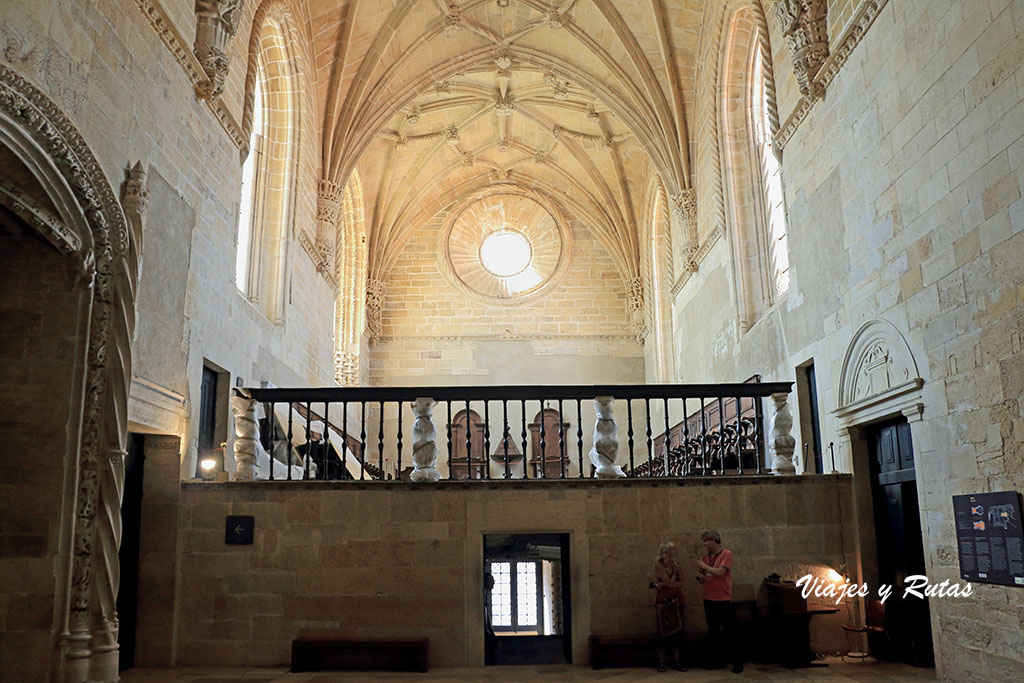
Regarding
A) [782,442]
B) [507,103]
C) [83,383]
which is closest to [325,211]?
[507,103]

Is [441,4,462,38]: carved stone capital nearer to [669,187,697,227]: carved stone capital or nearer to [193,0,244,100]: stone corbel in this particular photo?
[669,187,697,227]: carved stone capital

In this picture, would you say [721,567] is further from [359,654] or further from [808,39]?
[808,39]

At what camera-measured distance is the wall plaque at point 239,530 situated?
7.20 m

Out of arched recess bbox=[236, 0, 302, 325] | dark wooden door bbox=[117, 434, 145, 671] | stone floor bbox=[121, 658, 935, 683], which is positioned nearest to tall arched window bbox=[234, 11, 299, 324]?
arched recess bbox=[236, 0, 302, 325]

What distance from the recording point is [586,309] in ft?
68.2

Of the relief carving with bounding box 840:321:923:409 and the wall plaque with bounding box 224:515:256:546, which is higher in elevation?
the relief carving with bounding box 840:321:923:409

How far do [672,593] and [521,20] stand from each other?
1185cm

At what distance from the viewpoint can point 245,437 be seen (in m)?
7.63

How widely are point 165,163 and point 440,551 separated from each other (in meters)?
4.46

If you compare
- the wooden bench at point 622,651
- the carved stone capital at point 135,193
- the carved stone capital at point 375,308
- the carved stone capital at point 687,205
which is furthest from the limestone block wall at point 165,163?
the carved stone capital at point 375,308

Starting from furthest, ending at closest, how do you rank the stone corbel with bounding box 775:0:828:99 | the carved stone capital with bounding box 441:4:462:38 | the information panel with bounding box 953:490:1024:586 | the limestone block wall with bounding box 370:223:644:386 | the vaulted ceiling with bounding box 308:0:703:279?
the limestone block wall with bounding box 370:223:644:386 < the carved stone capital with bounding box 441:4:462:38 < the vaulted ceiling with bounding box 308:0:703:279 < the stone corbel with bounding box 775:0:828:99 < the information panel with bounding box 953:490:1024:586

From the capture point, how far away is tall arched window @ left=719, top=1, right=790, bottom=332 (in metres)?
11.5

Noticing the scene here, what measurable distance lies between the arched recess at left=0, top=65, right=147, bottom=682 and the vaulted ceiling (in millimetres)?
7881

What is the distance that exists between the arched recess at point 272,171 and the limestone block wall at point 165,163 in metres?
0.81
